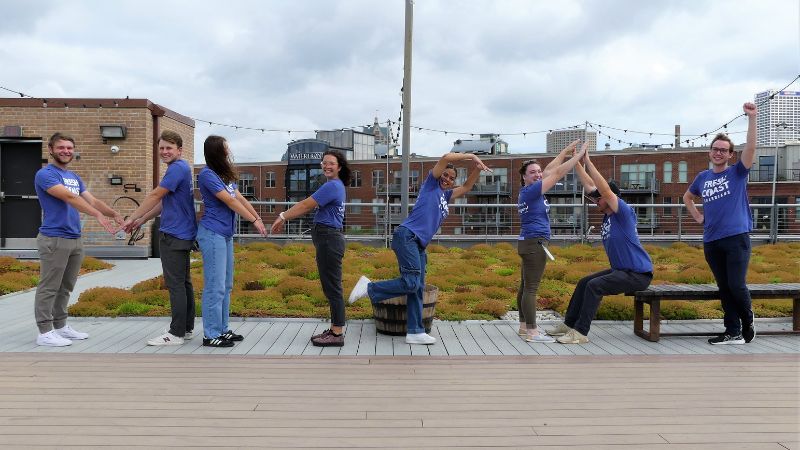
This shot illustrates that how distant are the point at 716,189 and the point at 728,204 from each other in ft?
0.56

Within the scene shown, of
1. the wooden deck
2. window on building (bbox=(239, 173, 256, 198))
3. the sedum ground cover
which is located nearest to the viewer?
the wooden deck

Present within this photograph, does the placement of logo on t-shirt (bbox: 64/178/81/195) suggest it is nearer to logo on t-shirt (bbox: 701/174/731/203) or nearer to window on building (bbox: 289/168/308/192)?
logo on t-shirt (bbox: 701/174/731/203)

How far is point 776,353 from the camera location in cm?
519

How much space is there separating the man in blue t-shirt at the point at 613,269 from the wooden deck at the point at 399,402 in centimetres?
63

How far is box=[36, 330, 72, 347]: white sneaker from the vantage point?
521 centimetres

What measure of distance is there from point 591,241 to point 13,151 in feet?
44.1

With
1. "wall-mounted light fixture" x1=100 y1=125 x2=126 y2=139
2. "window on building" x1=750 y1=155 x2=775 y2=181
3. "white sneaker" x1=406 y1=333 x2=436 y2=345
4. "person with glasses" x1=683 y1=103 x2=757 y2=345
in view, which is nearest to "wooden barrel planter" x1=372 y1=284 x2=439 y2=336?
"white sneaker" x1=406 y1=333 x2=436 y2=345

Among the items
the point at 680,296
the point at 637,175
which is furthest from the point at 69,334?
the point at 637,175

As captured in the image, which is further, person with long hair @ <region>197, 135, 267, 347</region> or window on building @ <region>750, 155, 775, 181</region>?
window on building @ <region>750, 155, 775, 181</region>

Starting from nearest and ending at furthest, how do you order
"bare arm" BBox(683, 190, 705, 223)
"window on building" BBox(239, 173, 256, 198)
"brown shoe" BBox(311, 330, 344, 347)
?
"brown shoe" BBox(311, 330, 344, 347) → "bare arm" BBox(683, 190, 705, 223) → "window on building" BBox(239, 173, 256, 198)

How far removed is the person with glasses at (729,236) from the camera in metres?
5.49

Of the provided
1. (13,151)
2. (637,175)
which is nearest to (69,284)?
(13,151)

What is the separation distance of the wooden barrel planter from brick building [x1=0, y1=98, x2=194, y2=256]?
8416 mm

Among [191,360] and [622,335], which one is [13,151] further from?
[622,335]
